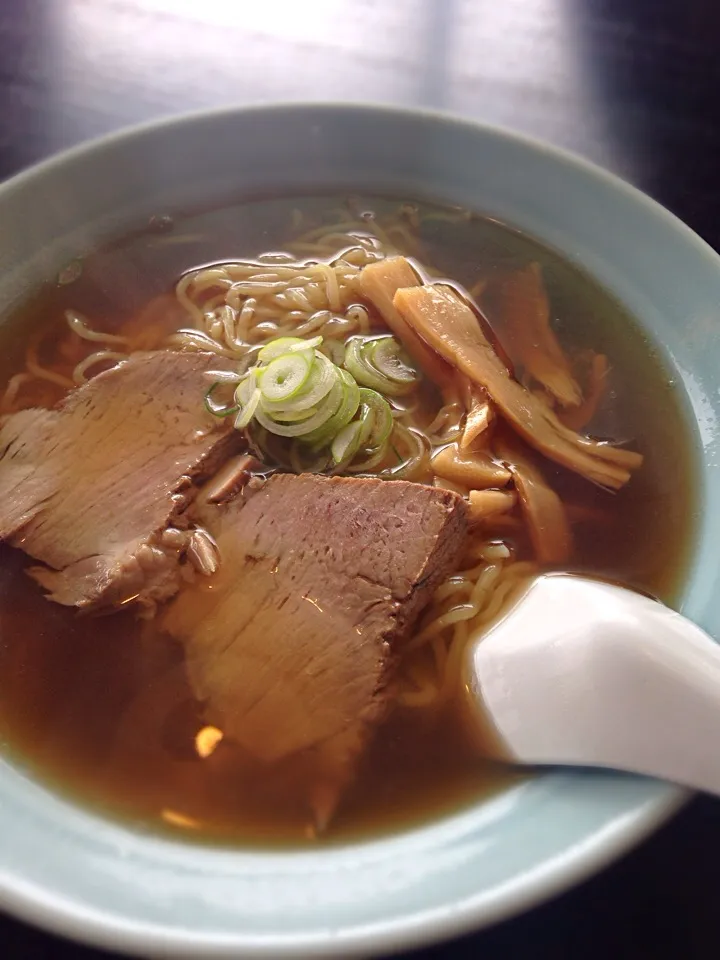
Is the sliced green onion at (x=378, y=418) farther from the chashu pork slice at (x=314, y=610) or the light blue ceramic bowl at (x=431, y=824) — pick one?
the light blue ceramic bowl at (x=431, y=824)

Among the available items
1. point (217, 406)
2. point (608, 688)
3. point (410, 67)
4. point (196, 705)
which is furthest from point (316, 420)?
point (410, 67)

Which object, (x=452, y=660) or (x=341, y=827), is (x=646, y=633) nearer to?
(x=452, y=660)

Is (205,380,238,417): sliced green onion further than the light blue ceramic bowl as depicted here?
Yes

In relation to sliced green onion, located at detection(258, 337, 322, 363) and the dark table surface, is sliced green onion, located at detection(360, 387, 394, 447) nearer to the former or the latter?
sliced green onion, located at detection(258, 337, 322, 363)

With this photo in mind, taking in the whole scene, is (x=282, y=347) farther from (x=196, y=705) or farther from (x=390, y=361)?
(x=196, y=705)

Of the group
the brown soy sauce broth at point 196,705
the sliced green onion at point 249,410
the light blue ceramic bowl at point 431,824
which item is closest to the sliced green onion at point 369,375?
the sliced green onion at point 249,410

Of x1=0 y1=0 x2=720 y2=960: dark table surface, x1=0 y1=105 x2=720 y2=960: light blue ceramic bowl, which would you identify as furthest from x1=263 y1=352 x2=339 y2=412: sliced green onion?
x1=0 y1=0 x2=720 y2=960: dark table surface
